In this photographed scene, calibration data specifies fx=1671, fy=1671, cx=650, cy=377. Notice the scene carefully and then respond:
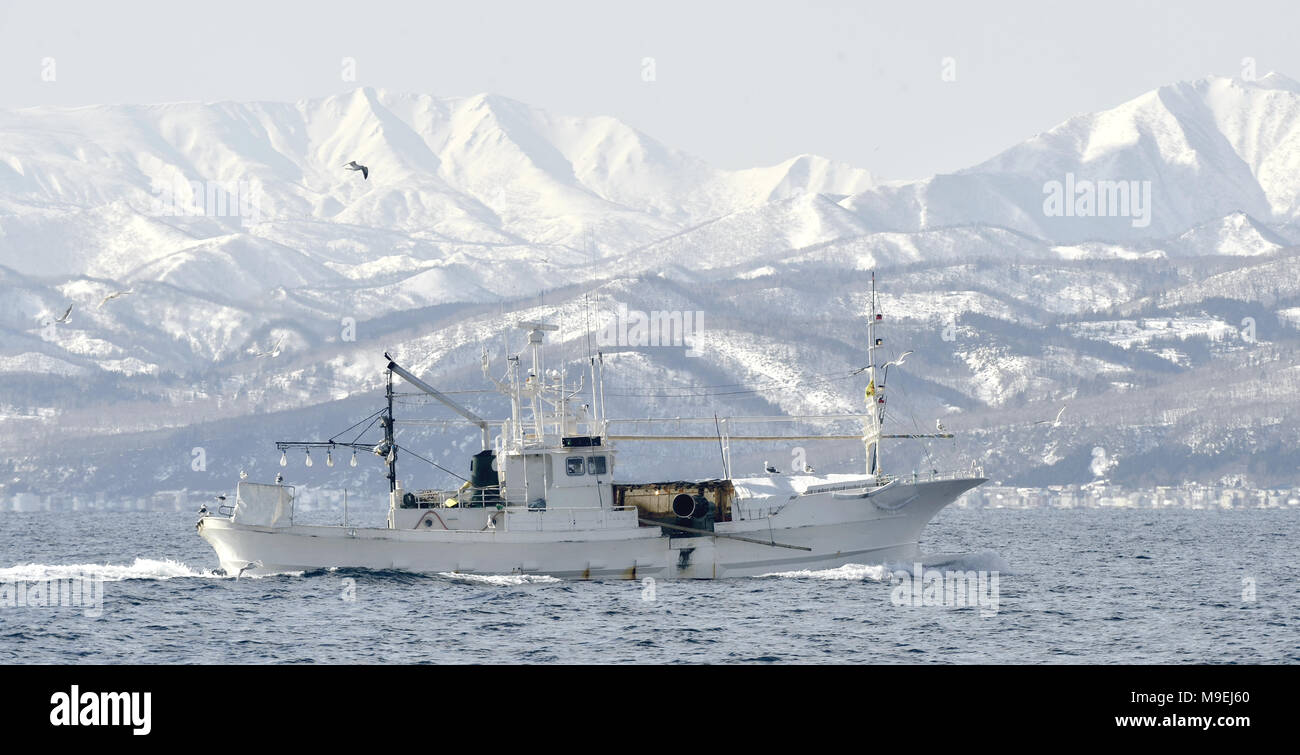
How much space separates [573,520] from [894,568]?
14320 millimetres

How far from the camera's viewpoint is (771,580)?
65.4 meters

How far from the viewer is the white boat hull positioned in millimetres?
63969

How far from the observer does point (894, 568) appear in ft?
227

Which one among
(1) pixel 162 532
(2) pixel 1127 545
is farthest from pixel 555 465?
(1) pixel 162 532

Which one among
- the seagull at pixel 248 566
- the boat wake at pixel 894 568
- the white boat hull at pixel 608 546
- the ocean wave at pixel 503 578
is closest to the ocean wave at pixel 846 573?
the boat wake at pixel 894 568

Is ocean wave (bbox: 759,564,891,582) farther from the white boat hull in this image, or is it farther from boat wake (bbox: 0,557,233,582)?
boat wake (bbox: 0,557,233,582)

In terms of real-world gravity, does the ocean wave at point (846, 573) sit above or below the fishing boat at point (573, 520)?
below

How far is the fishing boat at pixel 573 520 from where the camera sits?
6400 centimetres

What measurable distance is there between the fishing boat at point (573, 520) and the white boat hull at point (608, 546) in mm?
41

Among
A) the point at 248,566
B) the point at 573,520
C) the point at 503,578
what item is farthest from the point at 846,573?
the point at 248,566

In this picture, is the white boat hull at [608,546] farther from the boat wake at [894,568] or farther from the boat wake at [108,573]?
the boat wake at [108,573]

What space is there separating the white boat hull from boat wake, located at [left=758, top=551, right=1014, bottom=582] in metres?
0.35
